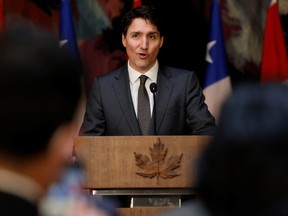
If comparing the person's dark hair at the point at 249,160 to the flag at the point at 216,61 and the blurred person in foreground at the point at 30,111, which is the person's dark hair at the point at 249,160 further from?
the flag at the point at 216,61

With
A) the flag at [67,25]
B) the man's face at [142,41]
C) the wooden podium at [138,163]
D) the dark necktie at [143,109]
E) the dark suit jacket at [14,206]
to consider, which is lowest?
the dark suit jacket at [14,206]

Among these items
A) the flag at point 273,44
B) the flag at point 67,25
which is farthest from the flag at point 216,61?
the flag at point 67,25

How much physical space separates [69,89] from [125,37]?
505cm

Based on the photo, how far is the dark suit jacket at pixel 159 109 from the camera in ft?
19.4

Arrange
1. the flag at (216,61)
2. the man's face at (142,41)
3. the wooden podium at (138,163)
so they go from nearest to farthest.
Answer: the wooden podium at (138,163)
the man's face at (142,41)
the flag at (216,61)

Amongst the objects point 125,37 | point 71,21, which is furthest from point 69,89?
point 71,21

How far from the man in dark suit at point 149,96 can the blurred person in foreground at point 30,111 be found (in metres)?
4.05

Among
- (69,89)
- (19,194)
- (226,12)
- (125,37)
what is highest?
(226,12)

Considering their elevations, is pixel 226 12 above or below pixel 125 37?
above

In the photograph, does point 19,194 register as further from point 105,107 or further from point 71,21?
point 71,21

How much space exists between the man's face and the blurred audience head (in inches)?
187

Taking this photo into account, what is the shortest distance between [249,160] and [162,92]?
4.58m

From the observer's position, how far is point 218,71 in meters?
7.94

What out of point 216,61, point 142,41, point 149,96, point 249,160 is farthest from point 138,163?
point 249,160
